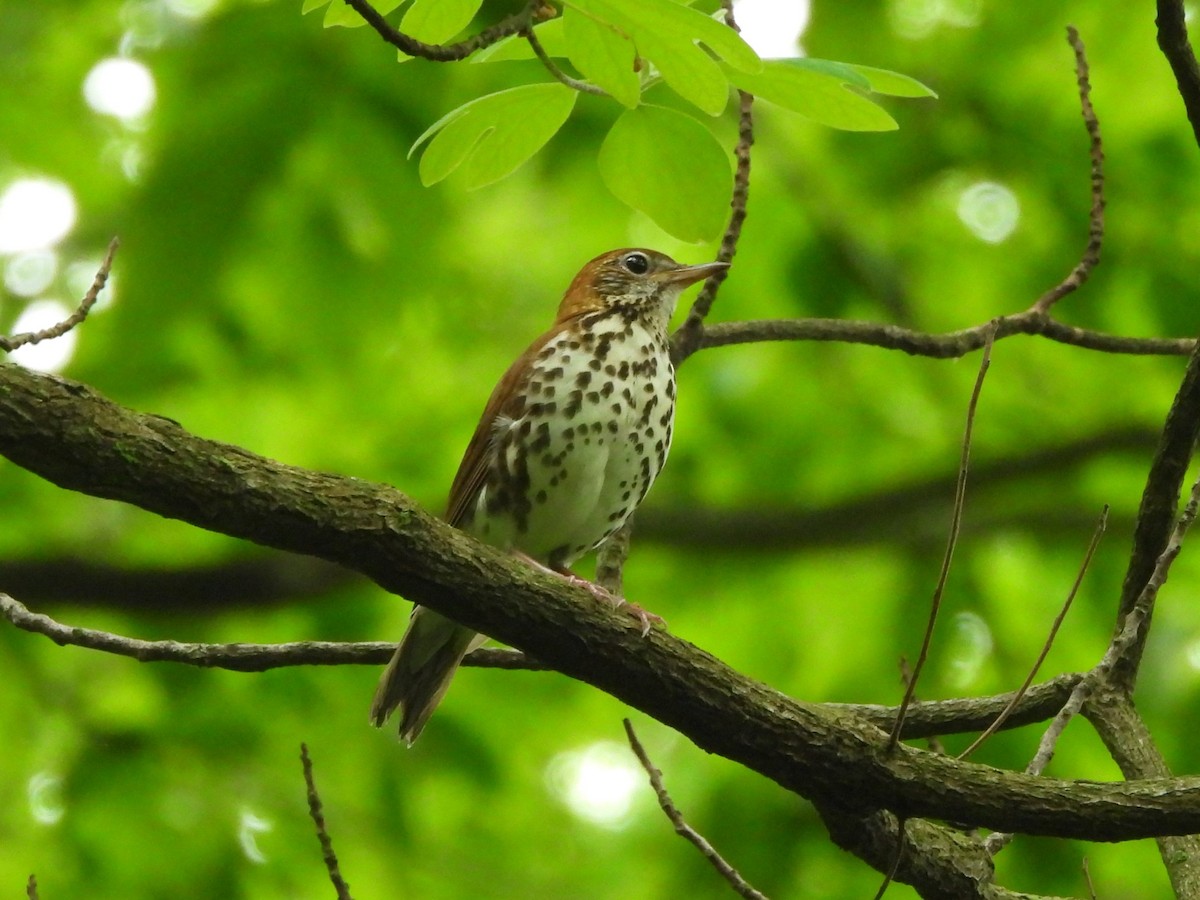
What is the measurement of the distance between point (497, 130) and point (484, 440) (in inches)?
90.5

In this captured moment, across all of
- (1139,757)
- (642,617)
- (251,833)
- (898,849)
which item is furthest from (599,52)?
(251,833)

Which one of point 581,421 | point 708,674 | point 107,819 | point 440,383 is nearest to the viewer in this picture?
point 708,674

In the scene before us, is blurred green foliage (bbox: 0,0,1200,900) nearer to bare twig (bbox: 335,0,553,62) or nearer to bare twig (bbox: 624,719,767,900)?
bare twig (bbox: 624,719,767,900)

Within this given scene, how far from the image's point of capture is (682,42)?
238 centimetres

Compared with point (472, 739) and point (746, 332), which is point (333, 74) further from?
point (472, 739)

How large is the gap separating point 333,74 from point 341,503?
313cm

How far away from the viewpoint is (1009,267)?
803 cm

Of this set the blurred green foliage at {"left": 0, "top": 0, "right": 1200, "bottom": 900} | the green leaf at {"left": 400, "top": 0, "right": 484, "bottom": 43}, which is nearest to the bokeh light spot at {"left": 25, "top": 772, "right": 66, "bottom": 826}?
the blurred green foliage at {"left": 0, "top": 0, "right": 1200, "bottom": 900}

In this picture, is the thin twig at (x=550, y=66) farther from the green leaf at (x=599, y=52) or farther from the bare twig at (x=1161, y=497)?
the bare twig at (x=1161, y=497)

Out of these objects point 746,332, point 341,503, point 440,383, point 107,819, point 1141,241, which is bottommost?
point 107,819

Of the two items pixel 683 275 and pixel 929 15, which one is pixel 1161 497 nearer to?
pixel 683 275

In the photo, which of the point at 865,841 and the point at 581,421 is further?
the point at 581,421

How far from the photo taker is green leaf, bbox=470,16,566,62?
300 cm

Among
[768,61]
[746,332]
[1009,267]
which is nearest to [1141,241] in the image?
[1009,267]
